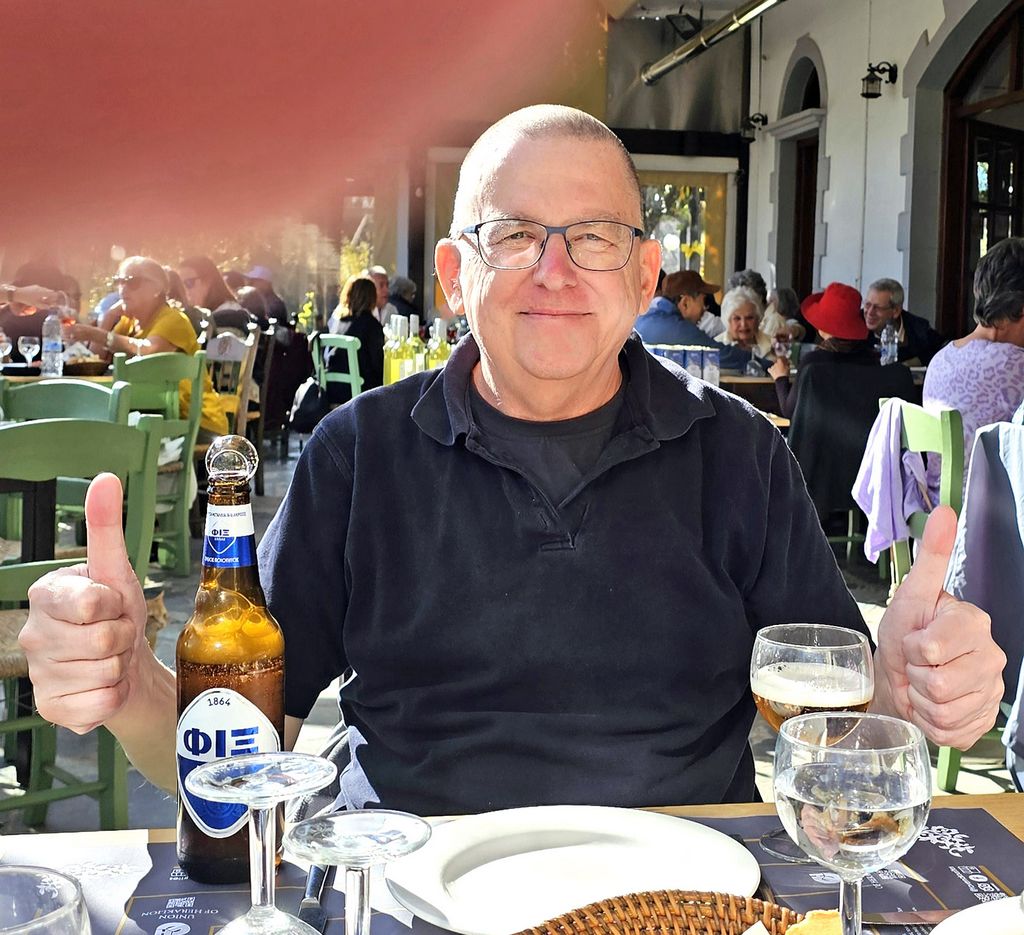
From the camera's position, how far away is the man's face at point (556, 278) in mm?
1347

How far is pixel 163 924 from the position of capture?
0.77 m

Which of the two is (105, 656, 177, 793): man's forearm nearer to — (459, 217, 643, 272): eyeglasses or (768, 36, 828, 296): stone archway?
(459, 217, 643, 272): eyeglasses

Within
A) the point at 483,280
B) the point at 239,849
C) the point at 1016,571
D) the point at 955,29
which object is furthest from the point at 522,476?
the point at 955,29

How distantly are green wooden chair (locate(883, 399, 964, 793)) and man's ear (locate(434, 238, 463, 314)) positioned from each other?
1.41 m

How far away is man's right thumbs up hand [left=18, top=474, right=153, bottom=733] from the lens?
0.95 metres

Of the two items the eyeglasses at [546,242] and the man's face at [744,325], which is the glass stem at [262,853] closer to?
the eyeglasses at [546,242]

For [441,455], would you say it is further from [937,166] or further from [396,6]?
[937,166]

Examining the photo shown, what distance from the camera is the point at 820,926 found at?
0.63 meters

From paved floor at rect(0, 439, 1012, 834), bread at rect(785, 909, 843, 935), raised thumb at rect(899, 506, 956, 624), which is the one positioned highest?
raised thumb at rect(899, 506, 956, 624)

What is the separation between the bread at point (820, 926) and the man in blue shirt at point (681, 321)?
449 cm

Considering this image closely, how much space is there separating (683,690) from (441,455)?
0.36 m

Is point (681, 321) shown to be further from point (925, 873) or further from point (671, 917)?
point (671, 917)

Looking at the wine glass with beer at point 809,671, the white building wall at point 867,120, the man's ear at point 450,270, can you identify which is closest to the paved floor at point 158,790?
the man's ear at point 450,270

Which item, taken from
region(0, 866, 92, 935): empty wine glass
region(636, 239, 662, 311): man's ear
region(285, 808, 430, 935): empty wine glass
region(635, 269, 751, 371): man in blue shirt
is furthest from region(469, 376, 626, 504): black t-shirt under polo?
region(635, 269, 751, 371): man in blue shirt
